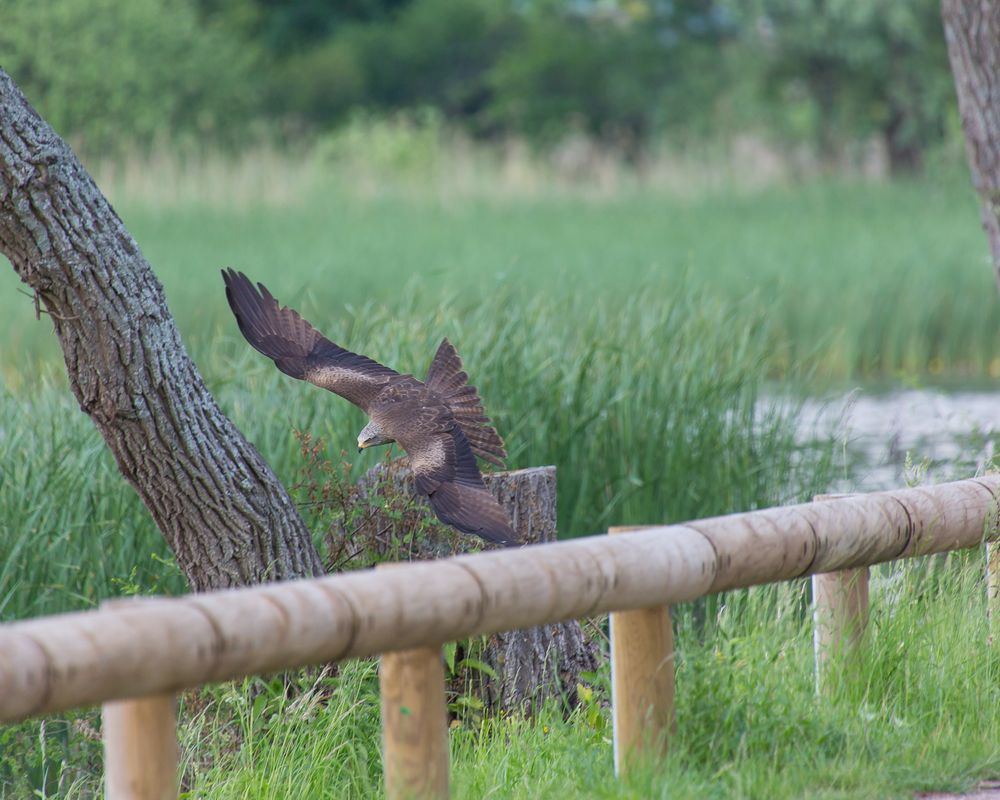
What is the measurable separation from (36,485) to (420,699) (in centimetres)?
241

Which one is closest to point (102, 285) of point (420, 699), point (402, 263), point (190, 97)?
point (420, 699)

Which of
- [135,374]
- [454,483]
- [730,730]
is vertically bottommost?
[730,730]

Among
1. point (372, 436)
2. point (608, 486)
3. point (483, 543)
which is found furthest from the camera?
point (608, 486)

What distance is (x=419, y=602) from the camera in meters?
2.43

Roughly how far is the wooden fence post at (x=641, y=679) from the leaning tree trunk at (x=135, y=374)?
3.67 ft

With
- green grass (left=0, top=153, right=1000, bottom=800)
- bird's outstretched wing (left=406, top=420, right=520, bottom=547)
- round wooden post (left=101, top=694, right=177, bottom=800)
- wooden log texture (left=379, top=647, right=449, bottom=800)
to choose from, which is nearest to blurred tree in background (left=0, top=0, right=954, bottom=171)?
green grass (left=0, top=153, right=1000, bottom=800)

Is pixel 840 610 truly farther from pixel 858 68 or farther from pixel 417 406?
pixel 858 68

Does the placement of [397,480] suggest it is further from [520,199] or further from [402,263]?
[520,199]

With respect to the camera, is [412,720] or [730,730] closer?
[412,720]

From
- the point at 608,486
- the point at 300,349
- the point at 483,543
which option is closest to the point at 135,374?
the point at 300,349

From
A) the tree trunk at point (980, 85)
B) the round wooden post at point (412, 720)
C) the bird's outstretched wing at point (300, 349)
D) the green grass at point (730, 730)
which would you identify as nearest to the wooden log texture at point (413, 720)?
the round wooden post at point (412, 720)

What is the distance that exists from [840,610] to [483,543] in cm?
106

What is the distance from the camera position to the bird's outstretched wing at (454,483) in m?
3.42

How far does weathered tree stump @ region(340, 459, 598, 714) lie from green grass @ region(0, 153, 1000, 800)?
149mm
